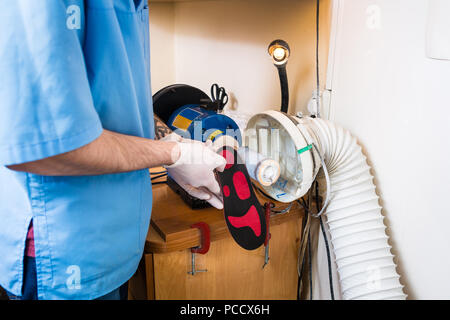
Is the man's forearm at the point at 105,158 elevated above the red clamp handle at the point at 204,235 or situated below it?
above

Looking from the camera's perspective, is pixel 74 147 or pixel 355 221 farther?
pixel 355 221

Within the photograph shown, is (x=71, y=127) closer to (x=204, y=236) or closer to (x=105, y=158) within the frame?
(x=105, y=158)

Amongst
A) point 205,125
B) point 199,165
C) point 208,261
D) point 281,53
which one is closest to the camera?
point 199,165

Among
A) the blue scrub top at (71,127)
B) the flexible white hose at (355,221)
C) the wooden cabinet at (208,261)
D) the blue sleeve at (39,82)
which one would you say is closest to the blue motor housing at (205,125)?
the wooden cabinet at (208,261)

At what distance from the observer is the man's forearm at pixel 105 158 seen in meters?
0.62

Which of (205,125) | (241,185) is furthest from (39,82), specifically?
(205,125)

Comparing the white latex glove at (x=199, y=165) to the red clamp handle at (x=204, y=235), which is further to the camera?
the red clamp handle at (x=204, y=235)

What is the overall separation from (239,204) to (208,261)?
9.3 inches

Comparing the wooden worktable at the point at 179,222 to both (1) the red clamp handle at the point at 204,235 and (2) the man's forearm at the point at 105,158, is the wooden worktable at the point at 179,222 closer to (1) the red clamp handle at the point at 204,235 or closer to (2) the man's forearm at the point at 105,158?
(1) the red clamp handle at the point at 204,235

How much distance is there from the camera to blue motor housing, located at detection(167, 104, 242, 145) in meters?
1.32

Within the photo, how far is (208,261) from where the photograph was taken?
1.13m

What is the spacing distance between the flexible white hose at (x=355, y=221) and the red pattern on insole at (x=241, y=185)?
22cm

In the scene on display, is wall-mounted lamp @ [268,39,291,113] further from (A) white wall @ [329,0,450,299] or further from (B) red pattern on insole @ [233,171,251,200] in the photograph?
(B) red pattern on insole @ [233,171,251,200]

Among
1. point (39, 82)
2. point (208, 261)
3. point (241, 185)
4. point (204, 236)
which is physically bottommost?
point (208, 261)
